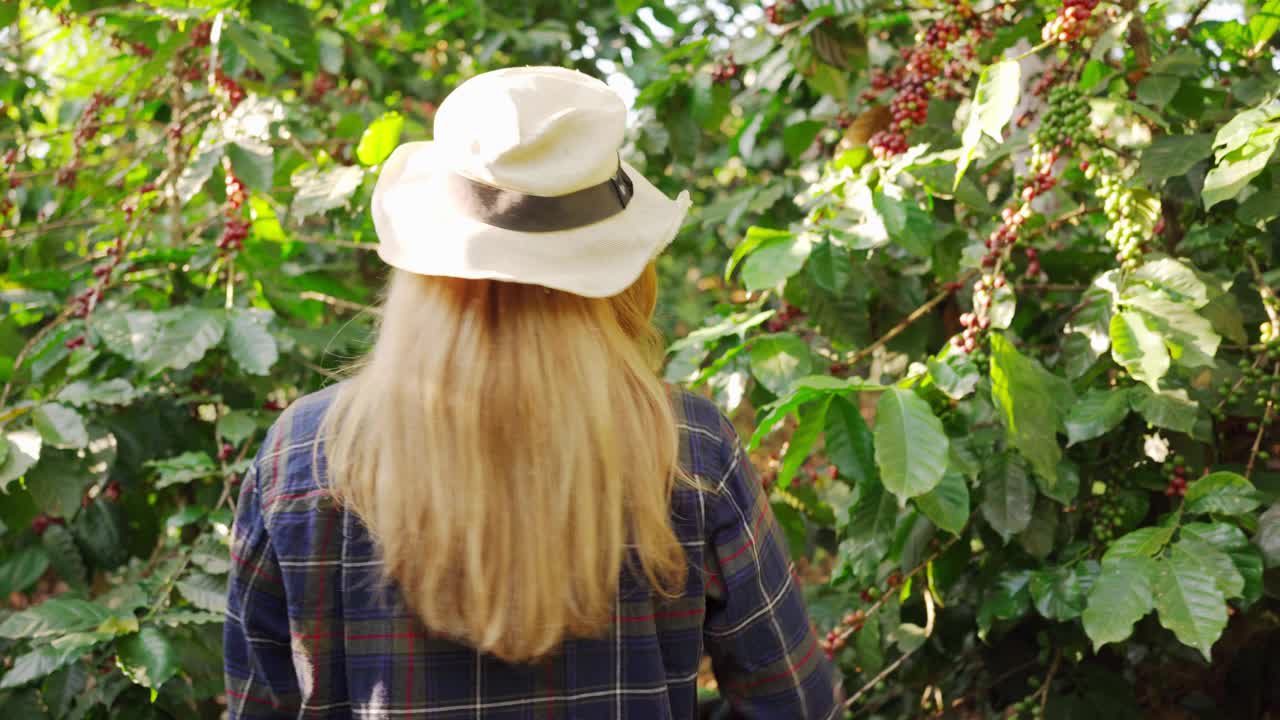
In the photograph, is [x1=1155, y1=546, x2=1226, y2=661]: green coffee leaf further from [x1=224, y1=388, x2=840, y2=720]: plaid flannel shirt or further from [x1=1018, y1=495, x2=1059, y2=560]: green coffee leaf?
[x1=224, y1=388, x2=840, y2=720]: plaid flannel shirt

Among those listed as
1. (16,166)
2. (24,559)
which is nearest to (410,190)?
(24,559)

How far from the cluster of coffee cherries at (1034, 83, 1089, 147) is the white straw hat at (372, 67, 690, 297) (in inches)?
36.7

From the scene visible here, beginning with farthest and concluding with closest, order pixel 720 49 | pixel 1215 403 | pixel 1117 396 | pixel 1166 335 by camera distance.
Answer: pixel 720 49
pixel 1215 403
pixel 1117 396
pixel 1166 335

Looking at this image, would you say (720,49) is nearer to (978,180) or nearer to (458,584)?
(978,180)

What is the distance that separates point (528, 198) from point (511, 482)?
28 cm

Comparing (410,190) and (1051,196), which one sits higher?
(410,190)

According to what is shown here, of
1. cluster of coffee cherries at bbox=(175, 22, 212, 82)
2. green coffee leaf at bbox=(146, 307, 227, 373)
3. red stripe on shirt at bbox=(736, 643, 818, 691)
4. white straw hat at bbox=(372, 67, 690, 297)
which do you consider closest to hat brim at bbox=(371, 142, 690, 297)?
white straw hat at bbox=(372, 67, 690, 297)

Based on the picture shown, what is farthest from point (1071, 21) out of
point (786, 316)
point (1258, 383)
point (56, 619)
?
point (56, 619)

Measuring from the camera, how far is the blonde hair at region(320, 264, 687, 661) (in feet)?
3.37

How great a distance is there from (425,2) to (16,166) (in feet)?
4.08

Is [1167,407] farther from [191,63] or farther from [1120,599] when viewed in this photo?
[191,63]

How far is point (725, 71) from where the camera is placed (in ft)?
8.30

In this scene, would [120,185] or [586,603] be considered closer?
[586,603]

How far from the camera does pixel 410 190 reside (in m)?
1.15
